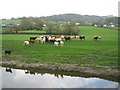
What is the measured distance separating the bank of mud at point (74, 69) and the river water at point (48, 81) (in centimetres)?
119

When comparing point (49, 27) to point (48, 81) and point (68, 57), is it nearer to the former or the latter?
point (68, 57)

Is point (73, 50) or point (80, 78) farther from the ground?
point (73, 50)

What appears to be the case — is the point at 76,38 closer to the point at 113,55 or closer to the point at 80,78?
the point at 113,55

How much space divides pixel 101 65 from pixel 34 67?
915cm

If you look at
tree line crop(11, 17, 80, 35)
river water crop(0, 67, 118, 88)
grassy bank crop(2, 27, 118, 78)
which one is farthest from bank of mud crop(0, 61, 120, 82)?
tree line crop(11, 17, 80, 35)

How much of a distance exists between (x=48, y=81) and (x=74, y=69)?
475 centimetres

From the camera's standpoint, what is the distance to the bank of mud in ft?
78.4

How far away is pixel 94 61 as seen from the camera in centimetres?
2767

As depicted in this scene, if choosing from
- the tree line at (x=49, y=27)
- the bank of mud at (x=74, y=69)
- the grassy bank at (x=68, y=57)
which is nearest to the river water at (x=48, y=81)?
the bank of mud at (x=74, y=69)

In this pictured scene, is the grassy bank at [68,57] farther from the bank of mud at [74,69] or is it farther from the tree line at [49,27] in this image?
the tree line at [49,27]

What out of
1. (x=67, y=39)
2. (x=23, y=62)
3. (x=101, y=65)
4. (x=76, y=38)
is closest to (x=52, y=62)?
(x=23, y=62)

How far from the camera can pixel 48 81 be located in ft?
73.9

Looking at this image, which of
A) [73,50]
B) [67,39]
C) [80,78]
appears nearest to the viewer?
[80,78]

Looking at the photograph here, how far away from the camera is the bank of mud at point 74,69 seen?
2391cm
